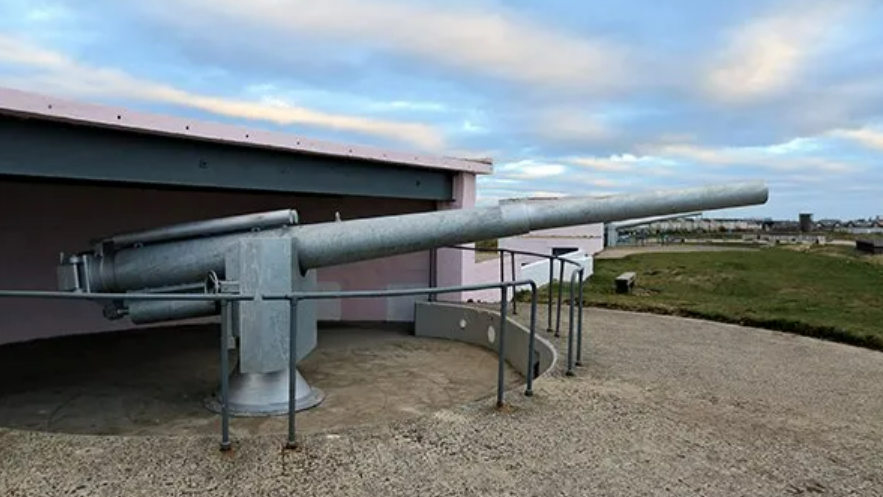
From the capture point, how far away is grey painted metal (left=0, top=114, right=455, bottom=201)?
16.2 feet

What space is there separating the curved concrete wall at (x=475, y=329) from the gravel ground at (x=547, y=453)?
177 cm

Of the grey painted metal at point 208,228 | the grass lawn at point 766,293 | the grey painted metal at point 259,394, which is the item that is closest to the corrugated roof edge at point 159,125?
the grey painted metal at point 208,228

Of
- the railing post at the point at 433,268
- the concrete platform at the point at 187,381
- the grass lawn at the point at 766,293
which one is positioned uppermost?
the railing post at the point at 433,268

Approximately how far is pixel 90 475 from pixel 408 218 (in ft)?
10.3

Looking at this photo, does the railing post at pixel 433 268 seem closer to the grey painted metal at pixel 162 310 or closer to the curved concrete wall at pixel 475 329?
the curved concrete wall at pixel 475 329

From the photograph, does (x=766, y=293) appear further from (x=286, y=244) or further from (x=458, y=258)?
(x=286, y=244)

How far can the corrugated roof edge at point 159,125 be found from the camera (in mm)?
4711

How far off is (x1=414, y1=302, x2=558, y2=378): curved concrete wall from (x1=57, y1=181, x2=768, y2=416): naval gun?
168 centimetres

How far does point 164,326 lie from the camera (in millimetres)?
10375

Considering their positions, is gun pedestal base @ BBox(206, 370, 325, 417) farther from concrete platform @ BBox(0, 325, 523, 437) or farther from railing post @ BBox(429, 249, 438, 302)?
railing post @ BBox(429, 249, 438, 302)

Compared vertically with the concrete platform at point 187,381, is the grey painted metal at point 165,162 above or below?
Result: above

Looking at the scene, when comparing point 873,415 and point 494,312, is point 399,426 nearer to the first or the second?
point 873,415

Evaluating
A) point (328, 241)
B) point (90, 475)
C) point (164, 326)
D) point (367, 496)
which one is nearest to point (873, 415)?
point (367, 496)

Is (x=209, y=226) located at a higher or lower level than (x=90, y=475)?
higher
